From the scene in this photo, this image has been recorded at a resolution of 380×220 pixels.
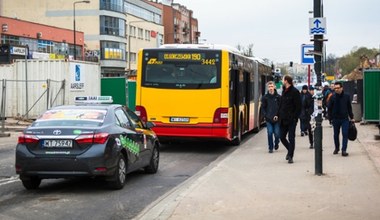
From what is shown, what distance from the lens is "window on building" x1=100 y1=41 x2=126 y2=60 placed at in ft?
287

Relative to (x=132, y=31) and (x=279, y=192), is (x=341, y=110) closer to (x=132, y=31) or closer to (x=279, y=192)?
(x=279, y=192)

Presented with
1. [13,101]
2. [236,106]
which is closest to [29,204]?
[236,106]

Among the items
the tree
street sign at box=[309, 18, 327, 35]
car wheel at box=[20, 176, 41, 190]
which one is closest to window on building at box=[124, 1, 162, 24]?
the tree

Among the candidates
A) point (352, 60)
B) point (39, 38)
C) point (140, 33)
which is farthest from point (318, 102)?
point (140, 33)

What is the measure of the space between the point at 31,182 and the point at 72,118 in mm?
1371

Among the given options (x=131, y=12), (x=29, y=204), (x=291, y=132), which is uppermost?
(x=131, y=12)

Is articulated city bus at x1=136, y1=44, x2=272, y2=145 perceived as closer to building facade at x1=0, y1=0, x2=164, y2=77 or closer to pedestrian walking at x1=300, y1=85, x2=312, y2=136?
pedestrian walking at x1=300, y1=85, x2=312, y2=136

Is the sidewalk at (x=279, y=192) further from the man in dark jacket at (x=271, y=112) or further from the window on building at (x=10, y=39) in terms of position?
the window on building at (x=10, y=39)

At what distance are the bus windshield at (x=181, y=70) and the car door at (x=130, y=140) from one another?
5208 mm

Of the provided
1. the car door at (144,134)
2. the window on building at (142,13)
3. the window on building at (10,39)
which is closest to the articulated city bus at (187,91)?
the car door at (144,134)

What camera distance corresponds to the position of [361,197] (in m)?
8.52

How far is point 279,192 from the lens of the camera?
9156mm

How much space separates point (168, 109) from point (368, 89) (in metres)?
10.0

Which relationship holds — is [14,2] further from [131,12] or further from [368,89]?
[368,89]
